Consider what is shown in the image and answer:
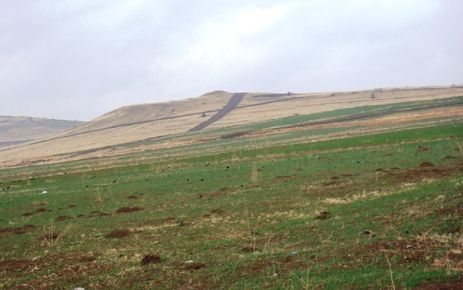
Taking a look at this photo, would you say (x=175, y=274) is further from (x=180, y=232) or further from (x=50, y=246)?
(x=50, y=246)

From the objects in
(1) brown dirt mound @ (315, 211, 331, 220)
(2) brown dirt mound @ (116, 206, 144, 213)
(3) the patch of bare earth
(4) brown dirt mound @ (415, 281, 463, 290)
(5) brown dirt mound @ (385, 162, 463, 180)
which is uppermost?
(4) brown dirt mound @ (415, 281, 463, 290)

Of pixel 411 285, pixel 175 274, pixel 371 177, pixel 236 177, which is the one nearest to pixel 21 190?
pixel 236 177

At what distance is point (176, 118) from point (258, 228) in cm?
13117

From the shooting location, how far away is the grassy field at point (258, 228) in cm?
1284

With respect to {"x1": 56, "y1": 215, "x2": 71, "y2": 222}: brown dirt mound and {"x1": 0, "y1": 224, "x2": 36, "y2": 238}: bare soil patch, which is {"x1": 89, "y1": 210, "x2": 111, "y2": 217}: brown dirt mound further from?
{"x1": 0, "y1": 224, "x2": 36, "y2": 238}: bare soil patch

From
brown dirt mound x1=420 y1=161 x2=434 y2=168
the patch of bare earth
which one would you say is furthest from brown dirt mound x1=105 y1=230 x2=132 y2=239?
brown dirt mound x1=420 y1=161 x2=434 y2=168

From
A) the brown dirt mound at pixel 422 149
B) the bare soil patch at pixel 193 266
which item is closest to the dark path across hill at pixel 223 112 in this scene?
the brown dirt mound at pixel 422 149

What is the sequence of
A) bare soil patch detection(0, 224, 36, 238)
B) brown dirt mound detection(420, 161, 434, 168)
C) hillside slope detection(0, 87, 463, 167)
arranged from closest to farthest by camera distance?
bare soil patch detection(0, 224, 36, 238), brown dirt mound detection(420, 161, 434, 168), hillside slope detection(0, 87, 463, 167)

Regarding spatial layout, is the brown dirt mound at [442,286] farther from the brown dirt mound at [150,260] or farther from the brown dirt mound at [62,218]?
the brown dirt mound at [62,218]

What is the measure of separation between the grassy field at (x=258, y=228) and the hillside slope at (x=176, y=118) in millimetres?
60393

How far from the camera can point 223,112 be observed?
489 feet

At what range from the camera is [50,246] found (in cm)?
2048

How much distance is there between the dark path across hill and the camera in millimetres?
124175

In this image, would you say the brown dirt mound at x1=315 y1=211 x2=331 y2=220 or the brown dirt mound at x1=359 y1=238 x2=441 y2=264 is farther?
the brown dirt mound at x1=315 y1=211 x2=331 y2=220
